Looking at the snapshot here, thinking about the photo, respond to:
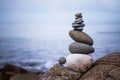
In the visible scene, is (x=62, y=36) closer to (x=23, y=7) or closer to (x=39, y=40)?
(x=39, y=40)

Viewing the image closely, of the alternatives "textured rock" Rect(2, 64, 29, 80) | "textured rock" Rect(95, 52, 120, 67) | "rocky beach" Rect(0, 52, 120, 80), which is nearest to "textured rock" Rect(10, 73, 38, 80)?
"textured rock" Rect(2, 64, 29, 80)

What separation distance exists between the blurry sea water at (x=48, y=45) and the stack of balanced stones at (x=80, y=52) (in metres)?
0.61

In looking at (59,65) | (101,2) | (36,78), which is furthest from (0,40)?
(101,2)

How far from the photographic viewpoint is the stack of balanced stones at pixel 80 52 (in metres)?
3.74

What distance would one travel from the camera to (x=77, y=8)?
4.46 metres

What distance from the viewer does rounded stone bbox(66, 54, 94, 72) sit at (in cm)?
373

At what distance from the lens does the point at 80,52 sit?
12.5 ft

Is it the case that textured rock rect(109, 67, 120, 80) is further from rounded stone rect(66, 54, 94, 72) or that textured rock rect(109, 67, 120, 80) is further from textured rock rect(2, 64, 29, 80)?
textured rock rect(2, 64, 29, 80)

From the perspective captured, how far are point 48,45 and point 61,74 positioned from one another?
927 mm

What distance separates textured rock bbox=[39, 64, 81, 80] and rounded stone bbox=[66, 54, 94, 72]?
0.08 meters

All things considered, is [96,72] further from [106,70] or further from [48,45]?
[48,45]

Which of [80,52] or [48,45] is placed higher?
[48,45]

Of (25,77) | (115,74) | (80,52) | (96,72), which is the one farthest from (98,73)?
(25,77)

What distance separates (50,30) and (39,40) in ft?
0.88
